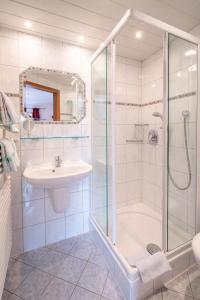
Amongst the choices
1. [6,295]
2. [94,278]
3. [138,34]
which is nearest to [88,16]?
[138,34]

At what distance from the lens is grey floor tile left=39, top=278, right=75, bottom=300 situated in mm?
1302

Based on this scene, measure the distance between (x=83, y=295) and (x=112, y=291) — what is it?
0.74ft

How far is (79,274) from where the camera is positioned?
4.95 feet

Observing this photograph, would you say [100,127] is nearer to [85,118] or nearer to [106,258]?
[85,118]

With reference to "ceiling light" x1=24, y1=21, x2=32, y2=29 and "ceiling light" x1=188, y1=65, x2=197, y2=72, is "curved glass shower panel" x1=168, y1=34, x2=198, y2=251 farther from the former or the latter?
"ceiling light" x1=24, y1=21, x2=32, y2=29

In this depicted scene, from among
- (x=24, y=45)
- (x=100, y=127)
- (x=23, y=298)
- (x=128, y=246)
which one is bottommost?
(x=23, y=298)

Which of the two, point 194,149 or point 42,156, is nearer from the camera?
point 194,149

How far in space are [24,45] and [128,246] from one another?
2.26m

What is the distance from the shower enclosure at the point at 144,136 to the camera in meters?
1.43

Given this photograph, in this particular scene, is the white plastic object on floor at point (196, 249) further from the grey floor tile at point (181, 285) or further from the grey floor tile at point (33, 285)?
the grey floor tile at point (33, 285)

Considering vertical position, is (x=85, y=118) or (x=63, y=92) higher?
(x=63, y=92)

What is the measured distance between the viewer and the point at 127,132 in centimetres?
237

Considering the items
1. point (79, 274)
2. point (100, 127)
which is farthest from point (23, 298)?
point (100, 127)

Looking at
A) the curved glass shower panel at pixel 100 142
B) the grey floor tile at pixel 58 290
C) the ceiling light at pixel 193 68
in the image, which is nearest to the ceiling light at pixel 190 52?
the ceiling light at pixel 193 68
